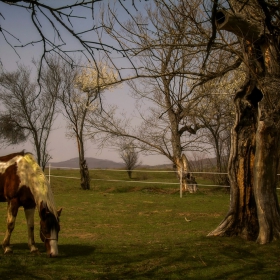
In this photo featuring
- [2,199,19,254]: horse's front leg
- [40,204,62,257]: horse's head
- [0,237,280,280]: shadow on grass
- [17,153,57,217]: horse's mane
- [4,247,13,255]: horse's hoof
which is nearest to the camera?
[0,237,280,280]: shadow on grass

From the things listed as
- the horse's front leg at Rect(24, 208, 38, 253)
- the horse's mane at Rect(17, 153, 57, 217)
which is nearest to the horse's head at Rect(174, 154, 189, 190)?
the horse's front leg at Rect(24, 208, 38, 253)

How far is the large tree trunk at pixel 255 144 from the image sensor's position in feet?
25.9

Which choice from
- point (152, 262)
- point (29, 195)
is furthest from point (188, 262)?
point (29, 195)

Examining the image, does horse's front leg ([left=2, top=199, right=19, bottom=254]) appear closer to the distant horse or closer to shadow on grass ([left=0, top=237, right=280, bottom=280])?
the distant horse

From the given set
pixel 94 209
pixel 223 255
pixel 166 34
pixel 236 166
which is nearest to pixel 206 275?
pixel 223 255

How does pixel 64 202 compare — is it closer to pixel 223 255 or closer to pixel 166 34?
pixel 166 34

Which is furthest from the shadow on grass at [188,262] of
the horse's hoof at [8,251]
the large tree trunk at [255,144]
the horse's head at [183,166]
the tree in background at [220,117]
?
the horse's head at [183,166]

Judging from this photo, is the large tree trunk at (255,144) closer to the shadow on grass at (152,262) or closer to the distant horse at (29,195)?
the shadow on grass at (152,262)

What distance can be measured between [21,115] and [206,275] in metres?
22.7

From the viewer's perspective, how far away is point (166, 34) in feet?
29.9

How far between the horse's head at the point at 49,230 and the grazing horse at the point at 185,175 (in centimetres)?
1407

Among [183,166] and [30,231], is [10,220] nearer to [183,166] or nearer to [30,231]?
[30,231]

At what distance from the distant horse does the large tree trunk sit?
330cm

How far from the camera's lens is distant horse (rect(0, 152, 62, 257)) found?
6887 mm
